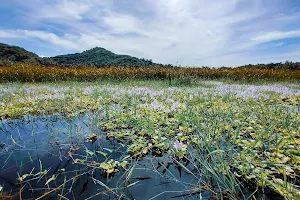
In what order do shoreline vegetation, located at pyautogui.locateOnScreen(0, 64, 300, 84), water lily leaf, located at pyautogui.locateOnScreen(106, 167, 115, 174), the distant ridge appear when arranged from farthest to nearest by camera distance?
the distant ridge < shoreline vegetation, located at pyautogui.locateOnScreen(0, 64, 300, 84) < water lily leaf, located at pyautogui.locateOnScreen(106, 167, 115, 174)

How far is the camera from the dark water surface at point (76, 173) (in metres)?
1.82

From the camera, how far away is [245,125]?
3.47 meters

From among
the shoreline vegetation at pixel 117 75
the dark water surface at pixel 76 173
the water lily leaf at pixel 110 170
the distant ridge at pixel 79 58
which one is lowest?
the dark water surface at pixel 76 173

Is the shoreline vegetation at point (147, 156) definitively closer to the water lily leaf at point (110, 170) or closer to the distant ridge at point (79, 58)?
the water lily leaf at point (110, 170)

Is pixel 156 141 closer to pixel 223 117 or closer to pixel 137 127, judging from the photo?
pixel 137 127

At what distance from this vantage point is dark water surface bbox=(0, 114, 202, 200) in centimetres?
182

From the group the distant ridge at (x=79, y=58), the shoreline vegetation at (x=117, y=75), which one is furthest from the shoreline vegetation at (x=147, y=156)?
the distant ridge at (x=79, y=58)

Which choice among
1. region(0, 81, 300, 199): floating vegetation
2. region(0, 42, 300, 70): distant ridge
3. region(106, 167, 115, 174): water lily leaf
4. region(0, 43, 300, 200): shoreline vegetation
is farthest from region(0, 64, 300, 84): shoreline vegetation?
region(0, 42, 300, 70): distant ridge

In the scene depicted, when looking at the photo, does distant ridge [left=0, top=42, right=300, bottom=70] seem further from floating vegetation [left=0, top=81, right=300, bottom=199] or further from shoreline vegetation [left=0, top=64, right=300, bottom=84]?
floating vegetation [left=0, top=81, right=300, bottom=199]

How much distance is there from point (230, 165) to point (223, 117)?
5.27 feet

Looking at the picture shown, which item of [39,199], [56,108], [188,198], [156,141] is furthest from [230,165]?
[56,108]

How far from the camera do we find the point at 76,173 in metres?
2.09

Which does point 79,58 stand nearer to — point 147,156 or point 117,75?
point 117,75

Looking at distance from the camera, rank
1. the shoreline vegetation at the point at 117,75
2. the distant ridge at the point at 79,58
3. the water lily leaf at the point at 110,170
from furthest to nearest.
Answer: the distant ridge at the point at 79,58
the shoreline vegetation at the point at 117,75
the water lily leaf at the point at 110,170
